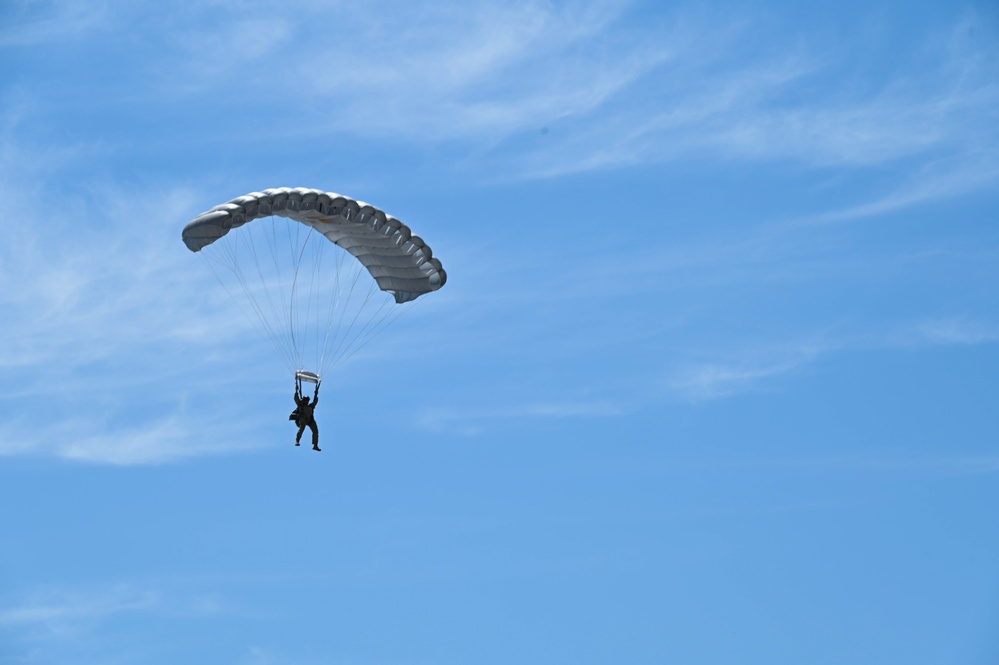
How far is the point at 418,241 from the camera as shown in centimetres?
6272

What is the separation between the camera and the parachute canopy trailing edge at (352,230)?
193ft

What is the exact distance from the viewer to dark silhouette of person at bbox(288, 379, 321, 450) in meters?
62.0

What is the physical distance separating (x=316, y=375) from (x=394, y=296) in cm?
356

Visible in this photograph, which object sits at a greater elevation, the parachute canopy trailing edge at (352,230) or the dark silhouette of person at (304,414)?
the parachute canopy trailing edge at (352,230)

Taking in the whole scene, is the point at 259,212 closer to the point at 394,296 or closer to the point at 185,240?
the point at 185,240

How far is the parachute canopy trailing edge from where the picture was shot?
58688 millimetres

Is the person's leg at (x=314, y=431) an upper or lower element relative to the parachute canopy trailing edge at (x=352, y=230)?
lower

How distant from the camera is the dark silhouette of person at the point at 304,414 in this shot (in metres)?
62.0

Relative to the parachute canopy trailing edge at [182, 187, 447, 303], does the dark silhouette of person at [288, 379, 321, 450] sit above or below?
below

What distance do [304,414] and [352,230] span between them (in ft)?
15.3

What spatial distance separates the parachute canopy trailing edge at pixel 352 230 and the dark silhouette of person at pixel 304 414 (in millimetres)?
3815

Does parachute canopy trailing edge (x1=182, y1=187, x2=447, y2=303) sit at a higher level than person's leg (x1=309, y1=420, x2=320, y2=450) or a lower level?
higher

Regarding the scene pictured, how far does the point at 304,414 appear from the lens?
62125mm

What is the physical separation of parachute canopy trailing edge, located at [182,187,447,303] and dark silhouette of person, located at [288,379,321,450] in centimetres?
382
